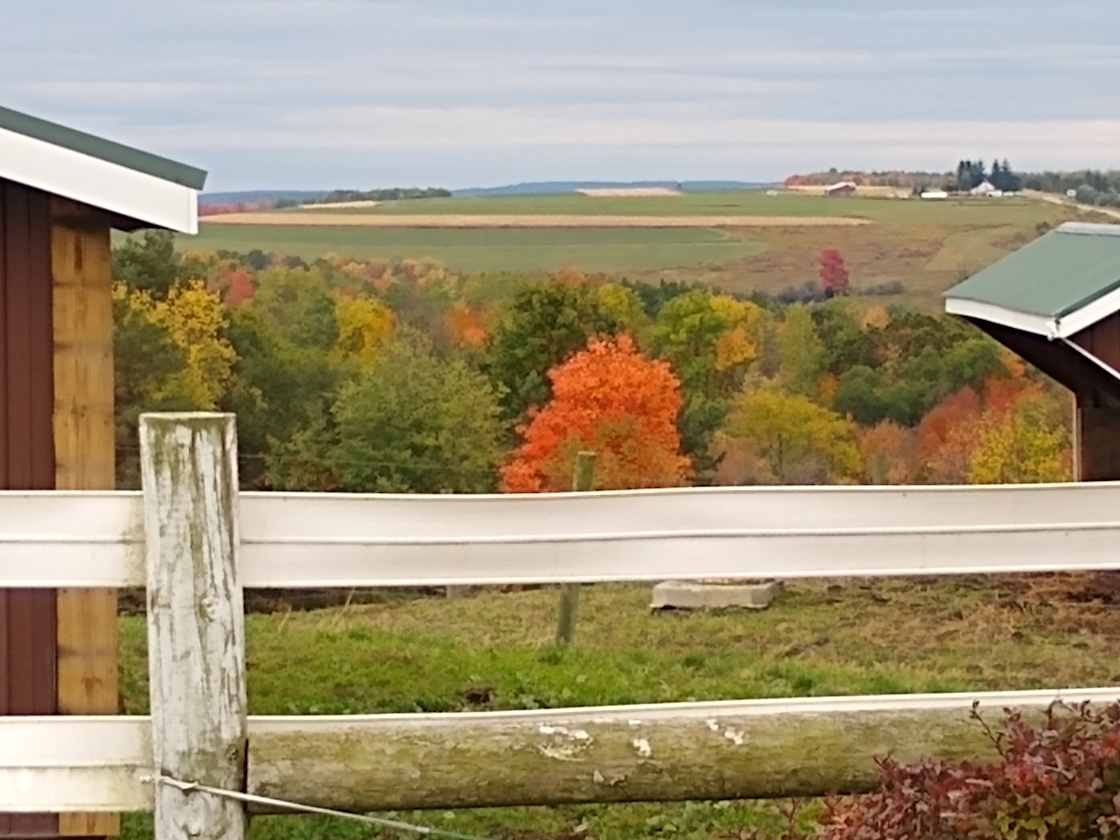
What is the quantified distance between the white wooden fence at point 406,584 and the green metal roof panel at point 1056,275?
786 centimetres

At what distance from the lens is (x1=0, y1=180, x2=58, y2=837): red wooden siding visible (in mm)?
6262

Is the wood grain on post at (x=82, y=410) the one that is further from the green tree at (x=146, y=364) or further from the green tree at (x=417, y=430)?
the green tree at (x=417, y=430)

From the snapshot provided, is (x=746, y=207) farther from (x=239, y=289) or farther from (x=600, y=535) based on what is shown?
(x=600, y=535)

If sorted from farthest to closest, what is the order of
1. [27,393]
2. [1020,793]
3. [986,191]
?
[986,191] < [27,393] < [1020,793]

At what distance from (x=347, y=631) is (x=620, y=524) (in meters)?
7.82

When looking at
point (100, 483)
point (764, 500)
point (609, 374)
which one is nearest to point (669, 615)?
point (100, 483)

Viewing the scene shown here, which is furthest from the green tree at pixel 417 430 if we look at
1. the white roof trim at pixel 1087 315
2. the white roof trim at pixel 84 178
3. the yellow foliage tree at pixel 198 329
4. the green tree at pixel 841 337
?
the white roof trim at pixel 84 178

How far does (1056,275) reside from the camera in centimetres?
1316

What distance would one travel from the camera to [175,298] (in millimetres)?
46875

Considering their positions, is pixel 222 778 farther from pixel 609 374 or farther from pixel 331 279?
pixel 331 279

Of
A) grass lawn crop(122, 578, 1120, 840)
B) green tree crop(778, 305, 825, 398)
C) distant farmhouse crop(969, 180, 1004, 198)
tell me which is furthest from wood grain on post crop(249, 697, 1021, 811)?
distant farmhouse crop(969, 180, 1004, 198)

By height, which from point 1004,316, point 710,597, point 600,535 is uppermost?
point 1004,316

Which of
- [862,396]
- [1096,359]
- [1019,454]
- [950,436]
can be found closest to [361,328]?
[862,396]

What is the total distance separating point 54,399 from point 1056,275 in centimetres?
865
